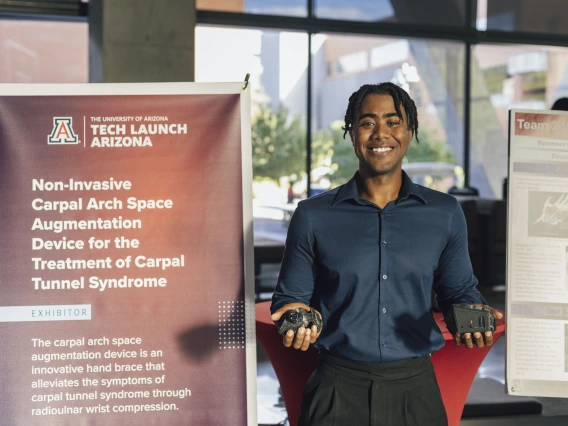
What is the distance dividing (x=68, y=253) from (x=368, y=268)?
99 centimetres

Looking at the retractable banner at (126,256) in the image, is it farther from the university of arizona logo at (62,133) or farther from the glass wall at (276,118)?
the glass wall at (276,118)

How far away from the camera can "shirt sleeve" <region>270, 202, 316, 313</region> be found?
6.36 feet

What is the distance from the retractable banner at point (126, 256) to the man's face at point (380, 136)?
0.49 m

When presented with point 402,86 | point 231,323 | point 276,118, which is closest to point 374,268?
point 231,323

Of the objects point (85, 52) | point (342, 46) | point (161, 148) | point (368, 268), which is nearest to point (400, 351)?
point (368, 268)

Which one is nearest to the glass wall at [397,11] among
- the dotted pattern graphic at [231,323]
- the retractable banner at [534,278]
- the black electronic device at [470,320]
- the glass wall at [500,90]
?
the glass wall at [500,90]

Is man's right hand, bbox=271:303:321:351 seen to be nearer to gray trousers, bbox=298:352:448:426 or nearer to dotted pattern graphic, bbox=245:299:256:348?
gray trousers, bbox=298:352:448:426

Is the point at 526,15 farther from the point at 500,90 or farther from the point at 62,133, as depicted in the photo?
the point at 62,133

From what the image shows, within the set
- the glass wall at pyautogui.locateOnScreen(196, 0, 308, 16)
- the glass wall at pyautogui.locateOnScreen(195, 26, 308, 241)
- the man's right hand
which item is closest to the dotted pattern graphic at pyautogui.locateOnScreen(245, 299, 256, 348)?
the man's right hand

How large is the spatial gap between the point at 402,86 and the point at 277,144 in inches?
63.7

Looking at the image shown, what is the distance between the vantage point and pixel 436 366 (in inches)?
114

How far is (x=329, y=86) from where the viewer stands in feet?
27.8

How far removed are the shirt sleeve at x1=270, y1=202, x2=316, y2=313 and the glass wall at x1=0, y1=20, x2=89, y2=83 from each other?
600 centimetres

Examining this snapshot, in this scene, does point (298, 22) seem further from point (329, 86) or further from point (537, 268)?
point (537, 268)
